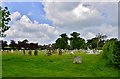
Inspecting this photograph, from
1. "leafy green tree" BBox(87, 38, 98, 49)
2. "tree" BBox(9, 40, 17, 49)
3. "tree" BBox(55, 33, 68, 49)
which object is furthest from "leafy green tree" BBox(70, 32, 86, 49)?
"tree" BBox(9, 40, 17, 49)

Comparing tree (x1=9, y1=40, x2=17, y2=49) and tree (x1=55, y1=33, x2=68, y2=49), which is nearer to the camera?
tree (x1=9, y1=40, x2=17, y2=49)

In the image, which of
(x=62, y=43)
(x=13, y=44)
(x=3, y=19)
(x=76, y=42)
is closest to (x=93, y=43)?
(x=76, y=42)

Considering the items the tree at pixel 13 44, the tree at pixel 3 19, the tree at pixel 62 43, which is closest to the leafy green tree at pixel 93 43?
the tree at pixel 62 43

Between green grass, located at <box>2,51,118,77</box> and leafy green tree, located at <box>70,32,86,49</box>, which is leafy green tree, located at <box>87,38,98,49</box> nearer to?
leafy green tree, located at <box>70,32,86,49</box>

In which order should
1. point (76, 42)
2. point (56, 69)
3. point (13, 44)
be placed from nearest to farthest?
point (56, 69)
point (13, 44)
point (76, 42)

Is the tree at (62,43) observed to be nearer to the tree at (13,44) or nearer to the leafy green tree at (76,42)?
the leafy green tree at (76,42)

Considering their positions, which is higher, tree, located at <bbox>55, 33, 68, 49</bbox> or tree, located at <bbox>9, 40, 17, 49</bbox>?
tree, located at <bbox>55, 33, 68, 49</bbox>

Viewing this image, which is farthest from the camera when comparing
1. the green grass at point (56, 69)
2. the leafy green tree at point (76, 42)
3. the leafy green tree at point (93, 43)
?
the leafy green tree at point (93, 43)

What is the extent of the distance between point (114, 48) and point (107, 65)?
7.47 feet

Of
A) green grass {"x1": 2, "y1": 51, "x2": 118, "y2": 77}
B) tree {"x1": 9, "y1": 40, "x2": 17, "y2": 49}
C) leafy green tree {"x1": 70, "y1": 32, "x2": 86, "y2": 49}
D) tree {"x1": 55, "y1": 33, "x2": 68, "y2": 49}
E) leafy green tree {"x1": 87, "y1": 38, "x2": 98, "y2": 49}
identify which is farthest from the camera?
leafy green tree {"x1": 87, "y1": 38, "x2": 98, "y2": 49}

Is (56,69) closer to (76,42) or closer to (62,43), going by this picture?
(62,43)

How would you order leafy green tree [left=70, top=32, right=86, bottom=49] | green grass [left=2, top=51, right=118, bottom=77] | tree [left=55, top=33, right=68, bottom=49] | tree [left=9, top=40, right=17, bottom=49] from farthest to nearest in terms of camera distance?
1. leafy green tree [left=70, top=32, right=86, bottom=49]
2. tree [left=55, top=33, right=68, bottom=49]
3. tree [left=9, top=40, right=17, bottom=49]
4. green grass [left=2, top=51, right=118, bottom=77]

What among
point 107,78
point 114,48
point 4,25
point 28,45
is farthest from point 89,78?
point 28,45

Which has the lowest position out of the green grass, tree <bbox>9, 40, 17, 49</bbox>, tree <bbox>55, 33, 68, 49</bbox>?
the green grass
